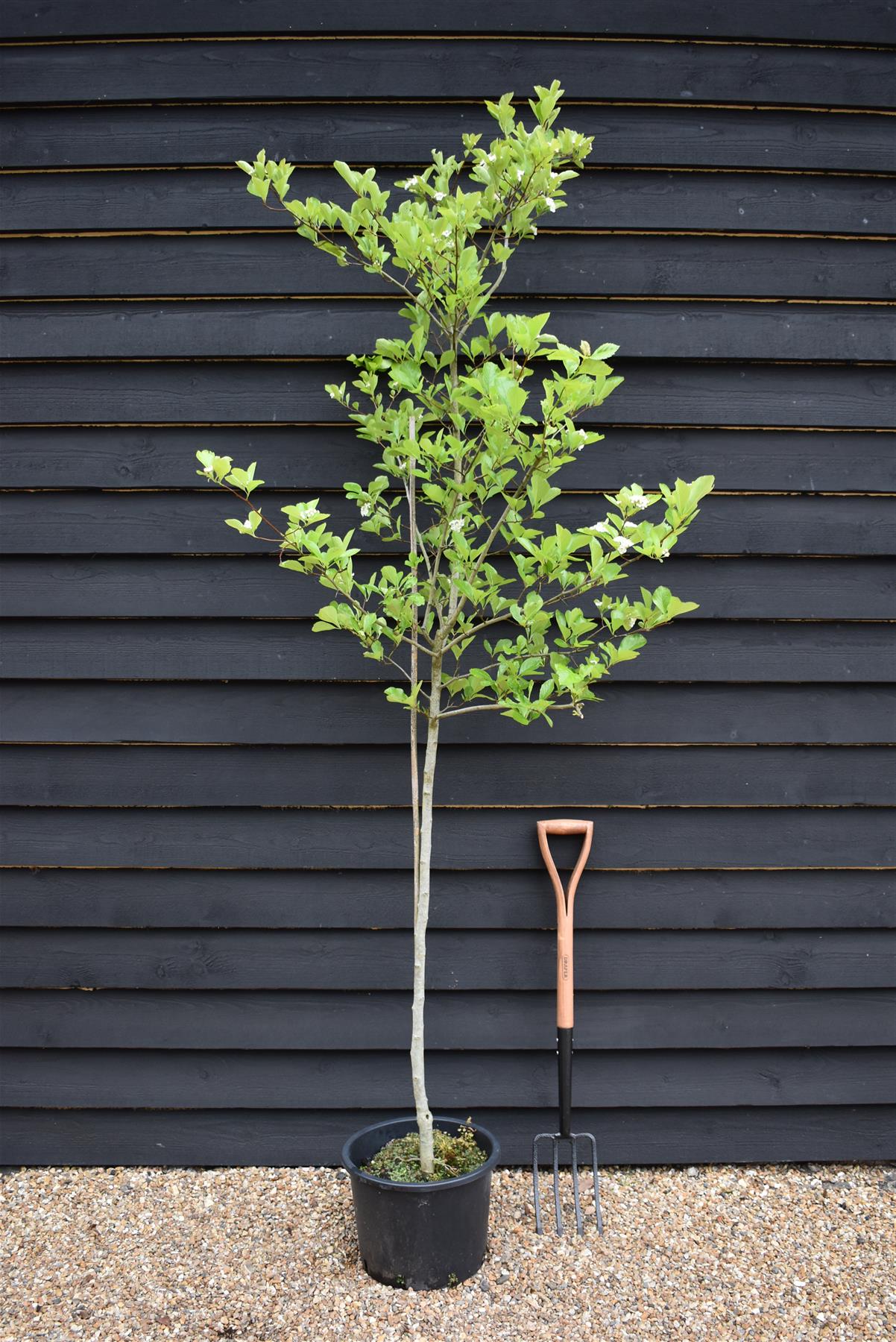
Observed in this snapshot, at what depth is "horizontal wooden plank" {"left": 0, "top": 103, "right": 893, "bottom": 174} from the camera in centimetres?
213

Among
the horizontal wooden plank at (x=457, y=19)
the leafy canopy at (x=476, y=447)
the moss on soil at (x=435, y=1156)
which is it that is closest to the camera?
the leafy canopy at (x=476, y=447)

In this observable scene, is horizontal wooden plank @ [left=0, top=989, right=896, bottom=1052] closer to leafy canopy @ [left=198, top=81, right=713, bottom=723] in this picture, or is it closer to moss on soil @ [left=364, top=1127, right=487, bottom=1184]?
moss on soil @ [left=364, top=1127, right=487, bottom=1184]

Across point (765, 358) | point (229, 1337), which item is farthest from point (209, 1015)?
point (765, 358)

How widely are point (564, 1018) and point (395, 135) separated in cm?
207

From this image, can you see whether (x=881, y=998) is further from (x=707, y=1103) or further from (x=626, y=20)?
(x=626, y=20)

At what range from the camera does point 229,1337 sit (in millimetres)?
1632

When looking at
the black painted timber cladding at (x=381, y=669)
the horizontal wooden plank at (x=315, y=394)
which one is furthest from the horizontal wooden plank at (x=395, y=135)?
the horizontal wooden plank at (x=315, y=394)

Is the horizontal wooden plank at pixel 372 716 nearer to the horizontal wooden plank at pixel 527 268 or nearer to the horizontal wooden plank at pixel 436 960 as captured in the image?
the horizontal wooden plank at pixel 436 960

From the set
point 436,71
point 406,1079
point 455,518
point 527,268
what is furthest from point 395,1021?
point 436,71

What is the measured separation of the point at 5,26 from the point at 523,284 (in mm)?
1382

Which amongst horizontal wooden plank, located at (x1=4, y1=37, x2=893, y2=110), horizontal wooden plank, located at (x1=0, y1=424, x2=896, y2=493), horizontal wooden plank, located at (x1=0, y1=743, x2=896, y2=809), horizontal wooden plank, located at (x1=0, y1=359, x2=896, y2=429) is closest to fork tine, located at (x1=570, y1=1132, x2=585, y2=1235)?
horizontal wooden plank, located at (x1=0, y1=743, x2=896, y2=809)

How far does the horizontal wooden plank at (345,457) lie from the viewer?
7.08ft

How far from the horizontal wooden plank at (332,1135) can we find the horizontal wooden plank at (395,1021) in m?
0.17

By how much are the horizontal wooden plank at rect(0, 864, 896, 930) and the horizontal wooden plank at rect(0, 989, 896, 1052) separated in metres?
0.18
